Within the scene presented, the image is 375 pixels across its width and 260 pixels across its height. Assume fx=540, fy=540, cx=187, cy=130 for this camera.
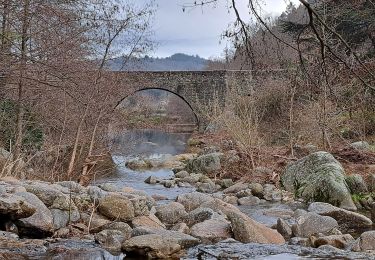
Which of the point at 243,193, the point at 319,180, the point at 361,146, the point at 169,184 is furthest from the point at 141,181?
the point at 361,146

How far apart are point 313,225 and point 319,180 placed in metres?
3.15

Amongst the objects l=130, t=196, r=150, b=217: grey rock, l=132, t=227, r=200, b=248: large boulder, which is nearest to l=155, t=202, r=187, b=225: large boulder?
l=130, t=196, r=150, b=217: grey rock

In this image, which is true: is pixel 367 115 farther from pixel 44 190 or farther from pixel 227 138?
pixel 44 190

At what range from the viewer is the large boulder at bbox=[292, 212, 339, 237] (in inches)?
298

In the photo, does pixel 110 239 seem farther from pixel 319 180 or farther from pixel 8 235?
pixel 319 180

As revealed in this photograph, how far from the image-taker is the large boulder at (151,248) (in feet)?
19.3

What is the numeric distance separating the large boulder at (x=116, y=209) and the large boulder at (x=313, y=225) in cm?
234

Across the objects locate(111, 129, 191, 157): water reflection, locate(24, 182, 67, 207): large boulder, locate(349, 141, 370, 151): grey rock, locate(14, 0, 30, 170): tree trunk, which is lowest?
locate(111, 129, 191, 157): water reflection

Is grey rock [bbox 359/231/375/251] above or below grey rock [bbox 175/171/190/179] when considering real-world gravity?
above

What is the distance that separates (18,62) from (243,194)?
228 inches

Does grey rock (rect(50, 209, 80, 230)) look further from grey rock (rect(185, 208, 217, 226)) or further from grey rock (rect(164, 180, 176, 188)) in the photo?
grey rock (rect(164, 180, 176, 188))

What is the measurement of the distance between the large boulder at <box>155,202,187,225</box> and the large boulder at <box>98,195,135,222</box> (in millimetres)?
749

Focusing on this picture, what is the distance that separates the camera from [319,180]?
35.3 ft

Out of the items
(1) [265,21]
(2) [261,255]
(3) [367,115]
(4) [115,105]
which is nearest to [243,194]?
(4) [115,105]
